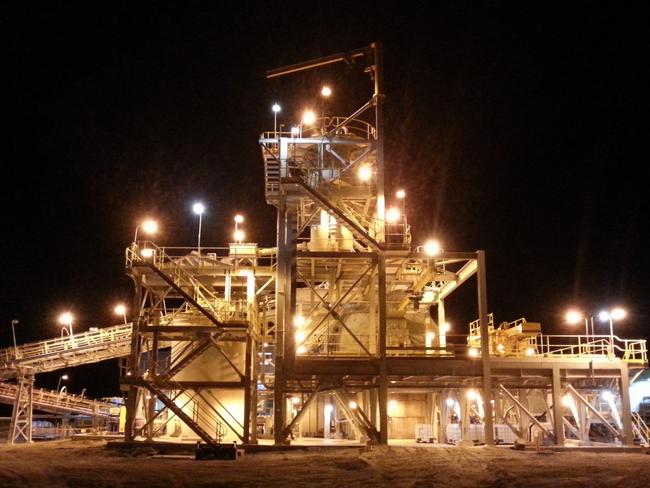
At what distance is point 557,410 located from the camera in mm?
31750

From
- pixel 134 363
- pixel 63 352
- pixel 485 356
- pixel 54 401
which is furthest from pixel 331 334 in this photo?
pixel 54 401

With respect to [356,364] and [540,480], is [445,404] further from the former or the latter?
[540,480]

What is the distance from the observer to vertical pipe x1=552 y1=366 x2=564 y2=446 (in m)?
31.2

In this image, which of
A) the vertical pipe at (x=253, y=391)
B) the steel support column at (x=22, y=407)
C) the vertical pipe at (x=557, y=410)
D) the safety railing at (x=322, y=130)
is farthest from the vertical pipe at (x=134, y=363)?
the vertical pipe at (x=557, y=410)

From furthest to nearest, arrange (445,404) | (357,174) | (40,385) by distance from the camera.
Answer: (40,385) → (445,404) → (357,174)

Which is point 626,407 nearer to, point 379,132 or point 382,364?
point 382,364

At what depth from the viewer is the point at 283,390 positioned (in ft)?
99.3

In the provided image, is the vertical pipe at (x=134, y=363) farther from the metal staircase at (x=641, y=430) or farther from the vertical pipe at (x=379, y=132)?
the metal staircase at (x=641, y=430)

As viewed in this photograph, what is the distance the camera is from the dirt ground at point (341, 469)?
1933 cm

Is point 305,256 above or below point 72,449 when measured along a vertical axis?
above

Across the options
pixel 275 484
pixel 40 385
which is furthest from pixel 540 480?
pixel 40 385

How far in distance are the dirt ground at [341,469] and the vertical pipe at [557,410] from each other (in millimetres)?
2995

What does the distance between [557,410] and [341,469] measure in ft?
45.8

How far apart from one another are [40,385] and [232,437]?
3453 inches
